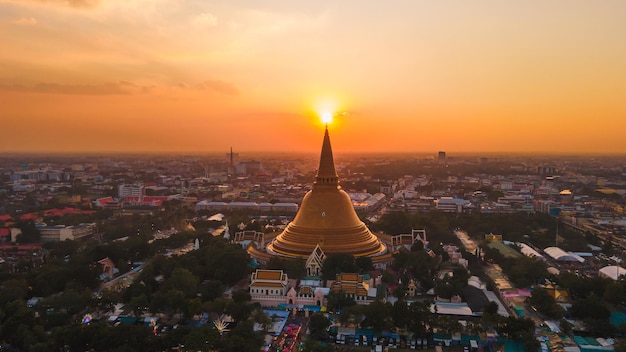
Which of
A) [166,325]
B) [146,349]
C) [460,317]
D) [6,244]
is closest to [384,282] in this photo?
[460,317]

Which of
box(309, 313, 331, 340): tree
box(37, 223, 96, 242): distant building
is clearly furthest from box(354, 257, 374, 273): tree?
box(37, 223, 96, 242): distant building

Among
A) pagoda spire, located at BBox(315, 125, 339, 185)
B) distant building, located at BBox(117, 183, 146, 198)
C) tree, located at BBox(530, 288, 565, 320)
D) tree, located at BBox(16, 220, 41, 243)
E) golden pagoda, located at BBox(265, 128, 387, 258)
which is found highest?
pagoda spire, located at BBox(315, 125, 339, 185)

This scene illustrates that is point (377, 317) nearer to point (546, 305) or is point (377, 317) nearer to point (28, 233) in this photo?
point (546, 305)

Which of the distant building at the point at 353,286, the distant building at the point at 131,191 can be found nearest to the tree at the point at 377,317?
the distant building at the point at 353,286

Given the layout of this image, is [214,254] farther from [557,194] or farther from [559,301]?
[557,194]

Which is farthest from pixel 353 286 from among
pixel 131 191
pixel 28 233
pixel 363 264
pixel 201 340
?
pixel 131 191

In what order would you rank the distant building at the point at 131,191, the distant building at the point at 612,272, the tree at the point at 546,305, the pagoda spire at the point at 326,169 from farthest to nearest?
the distant building at the point at 131,191, the pagoda spire at the point at 326,169, the distant building at the point at 612,272, the tree at the point at 546,305

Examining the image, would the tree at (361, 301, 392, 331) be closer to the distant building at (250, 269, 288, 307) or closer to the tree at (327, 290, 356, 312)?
the tree at (327, 290, 356, 312)

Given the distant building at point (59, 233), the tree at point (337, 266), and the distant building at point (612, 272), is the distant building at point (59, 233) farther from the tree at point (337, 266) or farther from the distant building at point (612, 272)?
the distant building at point (612, 272)
